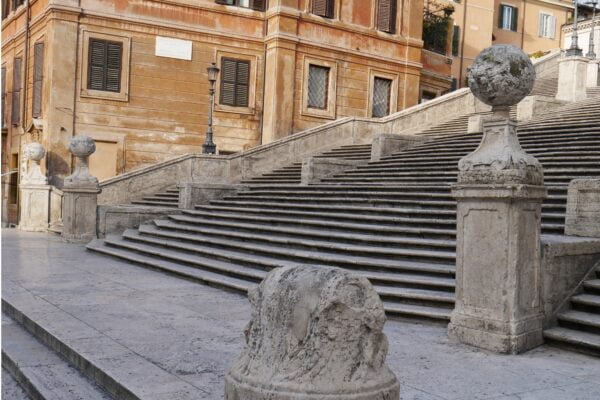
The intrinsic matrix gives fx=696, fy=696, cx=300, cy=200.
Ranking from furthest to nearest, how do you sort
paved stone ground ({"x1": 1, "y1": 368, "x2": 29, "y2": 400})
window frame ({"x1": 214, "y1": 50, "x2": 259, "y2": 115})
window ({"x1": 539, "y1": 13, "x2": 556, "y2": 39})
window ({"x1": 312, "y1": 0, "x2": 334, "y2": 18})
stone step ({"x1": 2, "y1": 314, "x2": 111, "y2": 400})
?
1. window ({"x1": 539, "y1": 13, "x2": 556, "y2": 39})
2. window ({"x1": 312, "y1": 0, "x2": 334, "y2": 18})
3. window frame ({"x1": 214, "y1": 50, "x2": 259, "y2": 115})
4. paved stone ground ({"x1": 1, "y1": 368, "x2": 29, "y2": 400})
5. stone step ({"x1": 2, "y1": 314, "x2": 111, "y2": 400})

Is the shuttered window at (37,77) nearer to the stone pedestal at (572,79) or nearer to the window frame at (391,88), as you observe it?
the window frame at (391,88)

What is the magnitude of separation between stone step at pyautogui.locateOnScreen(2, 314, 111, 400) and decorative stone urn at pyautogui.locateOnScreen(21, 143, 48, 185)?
531 inches

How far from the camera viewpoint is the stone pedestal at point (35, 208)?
64.5 ft

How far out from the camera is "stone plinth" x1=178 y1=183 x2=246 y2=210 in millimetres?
16047

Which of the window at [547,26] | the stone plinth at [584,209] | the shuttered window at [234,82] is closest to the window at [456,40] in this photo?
the window at [547,26]

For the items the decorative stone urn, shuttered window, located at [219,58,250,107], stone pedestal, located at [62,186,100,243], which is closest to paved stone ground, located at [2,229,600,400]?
stone pedestal, located at [62,186,100,243]

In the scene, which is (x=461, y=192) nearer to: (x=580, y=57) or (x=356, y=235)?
(x=356, y=235)

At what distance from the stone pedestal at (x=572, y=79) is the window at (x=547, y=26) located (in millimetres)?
22497

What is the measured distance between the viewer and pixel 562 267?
6883 millimetres

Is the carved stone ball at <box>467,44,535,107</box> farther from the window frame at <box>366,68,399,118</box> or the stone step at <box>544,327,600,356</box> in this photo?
the window frame at <box>366,68,399,118</box>

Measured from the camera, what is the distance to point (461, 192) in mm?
6648

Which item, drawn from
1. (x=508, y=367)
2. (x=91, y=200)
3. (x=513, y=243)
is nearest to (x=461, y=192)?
(x=513, y=243)

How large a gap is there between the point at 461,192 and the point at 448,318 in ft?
4.86

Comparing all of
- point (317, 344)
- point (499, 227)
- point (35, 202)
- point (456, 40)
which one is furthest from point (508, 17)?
point (317, 344)
